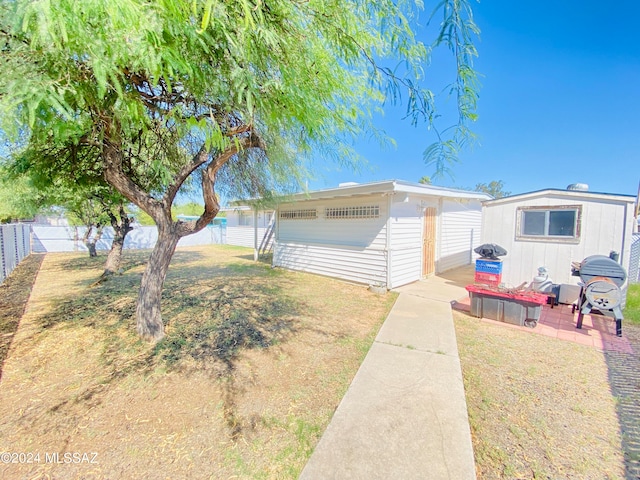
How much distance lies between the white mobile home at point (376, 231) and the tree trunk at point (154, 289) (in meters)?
4.05

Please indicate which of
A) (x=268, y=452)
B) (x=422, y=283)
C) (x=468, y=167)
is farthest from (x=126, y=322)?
(x=422, y=283)

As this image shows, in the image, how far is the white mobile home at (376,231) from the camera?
261 inches

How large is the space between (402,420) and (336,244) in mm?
5922

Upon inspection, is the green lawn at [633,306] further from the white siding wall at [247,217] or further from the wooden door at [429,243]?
the white siding wall at [247,217]

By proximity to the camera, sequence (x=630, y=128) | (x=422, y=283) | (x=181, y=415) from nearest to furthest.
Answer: (x=181, y=415) < (x=422, y=283) < (x=630, y=128)

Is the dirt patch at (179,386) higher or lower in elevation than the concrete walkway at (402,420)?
lower

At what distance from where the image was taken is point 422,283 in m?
7.29

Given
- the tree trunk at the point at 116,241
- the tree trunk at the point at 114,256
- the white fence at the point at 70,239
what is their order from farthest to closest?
the white fence at the point at 70,239 → the tree trunk at the point at 114,256 → the tree trunk at the point at 116,241

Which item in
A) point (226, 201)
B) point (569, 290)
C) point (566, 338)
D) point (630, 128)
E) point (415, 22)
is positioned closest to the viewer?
point (415, 22)

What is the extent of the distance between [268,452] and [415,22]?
10.6 ft

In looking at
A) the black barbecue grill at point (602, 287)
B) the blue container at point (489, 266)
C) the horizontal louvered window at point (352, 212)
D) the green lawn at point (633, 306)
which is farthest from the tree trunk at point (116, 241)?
the green lawn at point (633, 306)

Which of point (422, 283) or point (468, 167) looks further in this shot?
point (422, 283)

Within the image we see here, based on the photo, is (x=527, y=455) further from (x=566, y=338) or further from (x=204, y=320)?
(x=204, y=320)

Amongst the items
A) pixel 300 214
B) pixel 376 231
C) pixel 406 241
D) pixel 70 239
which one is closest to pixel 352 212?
pixel 376 231
